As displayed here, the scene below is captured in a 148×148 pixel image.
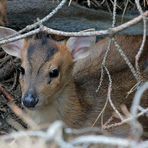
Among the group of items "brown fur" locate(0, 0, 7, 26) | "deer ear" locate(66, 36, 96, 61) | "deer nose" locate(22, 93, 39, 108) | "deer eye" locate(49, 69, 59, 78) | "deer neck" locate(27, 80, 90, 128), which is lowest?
"deer neck" locate(27, 80, 90, 128)

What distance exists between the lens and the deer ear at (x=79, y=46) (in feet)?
17.9

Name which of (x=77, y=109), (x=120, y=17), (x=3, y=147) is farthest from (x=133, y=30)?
(x=3, y=147)

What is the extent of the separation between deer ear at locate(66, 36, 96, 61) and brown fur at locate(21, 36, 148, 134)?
0.07 meters

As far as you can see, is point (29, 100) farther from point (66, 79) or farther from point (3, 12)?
point (3, 12)

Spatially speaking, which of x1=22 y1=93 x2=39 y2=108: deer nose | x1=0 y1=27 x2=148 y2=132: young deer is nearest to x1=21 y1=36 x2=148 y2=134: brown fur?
x1=0 y1=27 x2=148 y2=132: young deer

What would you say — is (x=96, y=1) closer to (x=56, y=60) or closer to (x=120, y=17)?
(x=120, y=17)

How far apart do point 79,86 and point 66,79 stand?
41 cm

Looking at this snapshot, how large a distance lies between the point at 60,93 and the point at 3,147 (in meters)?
1.98

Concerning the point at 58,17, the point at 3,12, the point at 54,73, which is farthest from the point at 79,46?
the point at 58,17

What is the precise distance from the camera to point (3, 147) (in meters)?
3.44

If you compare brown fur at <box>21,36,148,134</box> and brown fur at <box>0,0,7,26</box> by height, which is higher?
brown fur at <box>0,0,7,26</box>

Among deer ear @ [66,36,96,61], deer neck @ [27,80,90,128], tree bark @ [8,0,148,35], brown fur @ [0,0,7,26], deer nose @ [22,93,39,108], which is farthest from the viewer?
tree bark @ [8,0,148,35]

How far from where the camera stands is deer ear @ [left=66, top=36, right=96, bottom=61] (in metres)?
5.46

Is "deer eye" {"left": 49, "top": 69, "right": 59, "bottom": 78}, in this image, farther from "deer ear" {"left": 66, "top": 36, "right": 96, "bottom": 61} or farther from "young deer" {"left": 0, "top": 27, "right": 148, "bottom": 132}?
"deer ear" {"left": 66, "top": 36, "right": 96, "bottom": 61}
